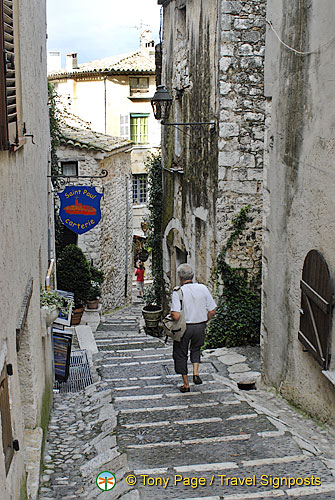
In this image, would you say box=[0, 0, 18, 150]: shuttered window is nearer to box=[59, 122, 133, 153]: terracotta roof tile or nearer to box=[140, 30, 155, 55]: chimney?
box=[59, 122, 133, 153]: terracotta roof tile

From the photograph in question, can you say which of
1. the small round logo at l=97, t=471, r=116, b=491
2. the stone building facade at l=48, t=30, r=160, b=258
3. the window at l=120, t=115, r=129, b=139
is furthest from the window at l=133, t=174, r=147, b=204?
the small round logo at l=97, t=471, r=116, b=491

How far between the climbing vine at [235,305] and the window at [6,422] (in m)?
5.91

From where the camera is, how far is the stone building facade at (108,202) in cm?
1505

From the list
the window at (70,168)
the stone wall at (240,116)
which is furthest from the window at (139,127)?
the stone wall at (240,116)

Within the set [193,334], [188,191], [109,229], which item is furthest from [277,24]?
[109,229]

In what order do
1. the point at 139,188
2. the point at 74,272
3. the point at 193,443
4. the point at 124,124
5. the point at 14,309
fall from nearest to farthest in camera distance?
the point at 14,309, the point at 193,443, the point at 74,272, the point at 139,188, the point at 124,124

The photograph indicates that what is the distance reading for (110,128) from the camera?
28.1 m

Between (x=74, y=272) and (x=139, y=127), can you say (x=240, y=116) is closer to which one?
(x=74, y=272)

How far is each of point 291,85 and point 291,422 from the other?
3.11 m

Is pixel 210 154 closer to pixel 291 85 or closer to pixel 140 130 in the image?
pixel 291 85

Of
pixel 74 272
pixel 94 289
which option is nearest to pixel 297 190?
pixel 74 272

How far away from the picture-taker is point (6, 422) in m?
2.98

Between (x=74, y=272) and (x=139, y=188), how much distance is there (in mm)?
13207

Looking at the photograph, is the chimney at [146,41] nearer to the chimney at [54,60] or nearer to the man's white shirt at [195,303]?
the chimney at [54,60]
